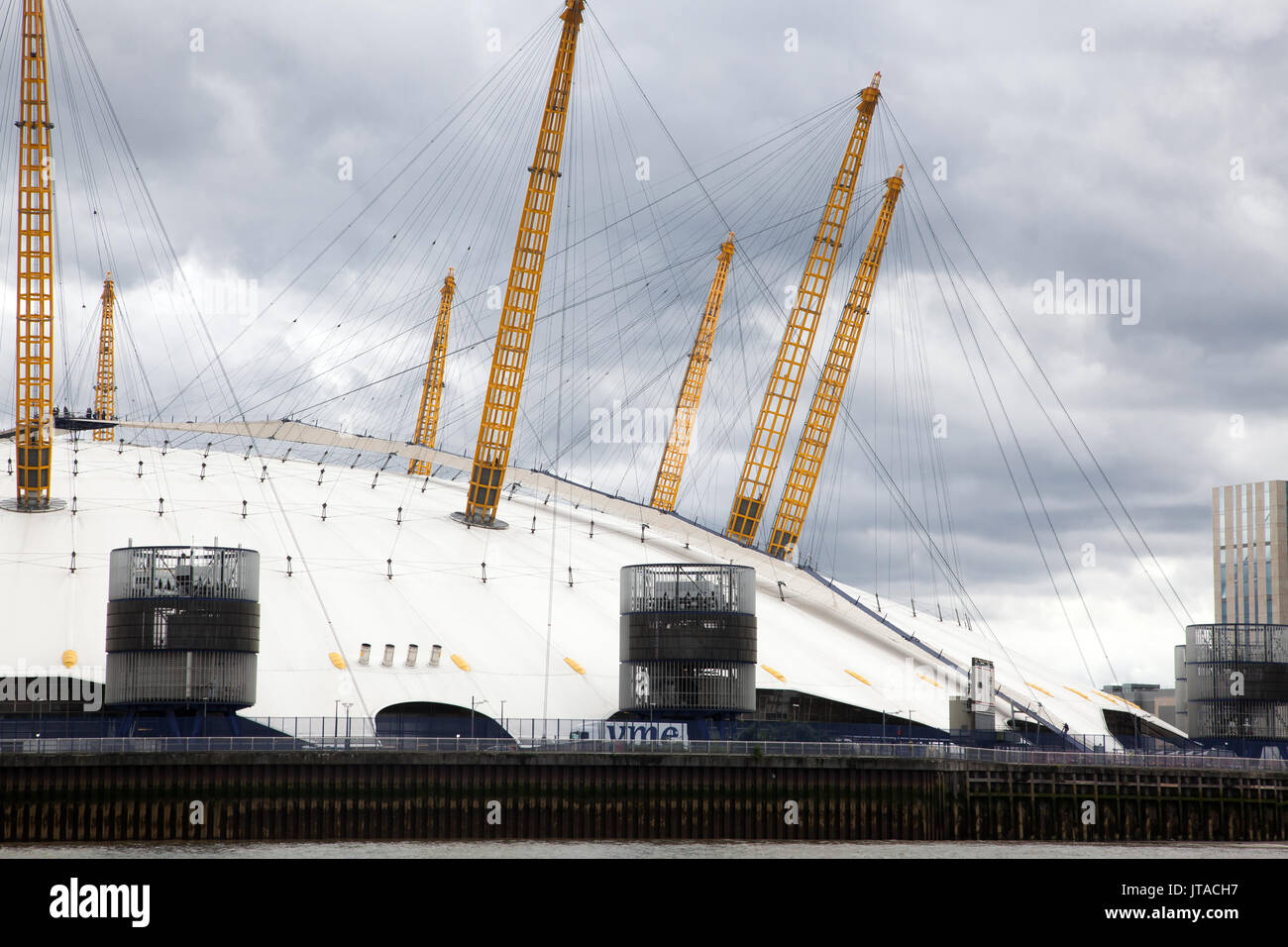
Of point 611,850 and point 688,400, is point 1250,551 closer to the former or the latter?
point 688,400

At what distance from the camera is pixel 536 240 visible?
3910 inches

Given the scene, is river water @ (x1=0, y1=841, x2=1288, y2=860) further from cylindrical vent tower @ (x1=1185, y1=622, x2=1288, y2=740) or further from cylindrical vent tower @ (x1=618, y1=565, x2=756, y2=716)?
cylindrical vent tower @ (x1=1185, y1=622, x2=1288, y2=740)

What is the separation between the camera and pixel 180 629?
72750 mm

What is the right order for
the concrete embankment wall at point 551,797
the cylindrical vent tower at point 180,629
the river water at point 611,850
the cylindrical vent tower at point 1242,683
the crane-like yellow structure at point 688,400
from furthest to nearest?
the crane-like yellow structure at point 688,400 → the cylindrical vent tower at point 1242,683 → the cylindrical vent tower at point 180,629 → the concrete embankment wall at point 551,797 → the river water at point 611,850

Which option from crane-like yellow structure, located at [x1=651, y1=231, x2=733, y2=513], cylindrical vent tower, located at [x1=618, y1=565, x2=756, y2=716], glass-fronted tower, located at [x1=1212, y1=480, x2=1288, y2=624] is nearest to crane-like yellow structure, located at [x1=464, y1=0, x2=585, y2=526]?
cylindrical vent tower, located at [x1=618, y1=565, x2=756, y2=716]

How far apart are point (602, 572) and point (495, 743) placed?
2315cm

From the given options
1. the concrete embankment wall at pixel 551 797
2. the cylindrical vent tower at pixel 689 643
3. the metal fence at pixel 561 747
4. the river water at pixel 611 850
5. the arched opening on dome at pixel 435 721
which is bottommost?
the river water at pixel 611 850

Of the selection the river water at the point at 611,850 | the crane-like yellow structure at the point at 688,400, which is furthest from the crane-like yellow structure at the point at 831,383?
the river water at the point at 611,850

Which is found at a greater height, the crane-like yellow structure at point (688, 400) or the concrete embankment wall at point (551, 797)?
the crane-like yellow structure at point (688, 400)

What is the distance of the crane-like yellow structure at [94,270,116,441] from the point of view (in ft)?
466

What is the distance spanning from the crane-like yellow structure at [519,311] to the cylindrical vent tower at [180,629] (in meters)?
26.6

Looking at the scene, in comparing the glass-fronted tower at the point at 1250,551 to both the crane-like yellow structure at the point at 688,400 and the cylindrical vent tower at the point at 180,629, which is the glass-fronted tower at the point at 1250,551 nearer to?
the crane-like yellow structure at the point at 688,400

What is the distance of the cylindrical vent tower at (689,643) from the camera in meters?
78.8
